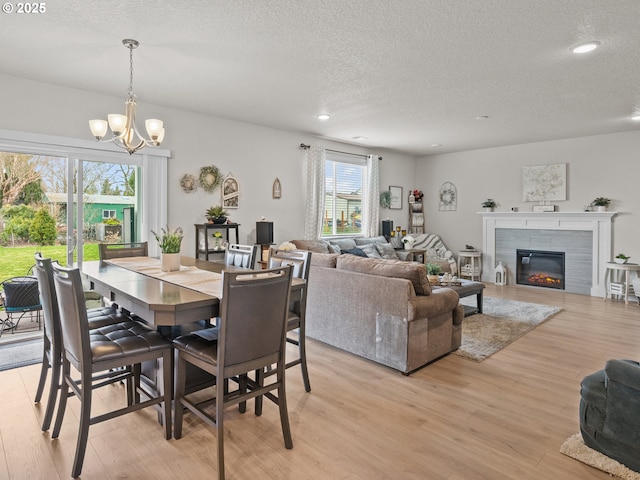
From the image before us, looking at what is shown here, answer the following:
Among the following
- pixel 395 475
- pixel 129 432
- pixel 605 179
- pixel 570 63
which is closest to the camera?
pixel 395 475

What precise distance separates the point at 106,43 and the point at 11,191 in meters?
2.02

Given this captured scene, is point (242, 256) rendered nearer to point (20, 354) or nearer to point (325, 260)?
point (325, 260)

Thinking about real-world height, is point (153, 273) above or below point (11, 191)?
below

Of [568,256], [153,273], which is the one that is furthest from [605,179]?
[153,273]

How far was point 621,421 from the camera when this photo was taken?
6.62 feet

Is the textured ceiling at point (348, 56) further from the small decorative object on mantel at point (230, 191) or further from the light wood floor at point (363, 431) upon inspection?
the light wood floor at point (363, 431)

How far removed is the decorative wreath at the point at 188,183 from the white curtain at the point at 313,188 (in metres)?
1.94

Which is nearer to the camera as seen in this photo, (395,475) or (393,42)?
(395,475)

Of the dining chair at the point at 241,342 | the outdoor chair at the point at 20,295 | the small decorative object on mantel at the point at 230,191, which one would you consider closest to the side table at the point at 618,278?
the small decorative object on mantel at the point at 230,191

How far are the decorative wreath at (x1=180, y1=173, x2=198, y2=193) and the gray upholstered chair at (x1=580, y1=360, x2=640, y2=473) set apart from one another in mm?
4572

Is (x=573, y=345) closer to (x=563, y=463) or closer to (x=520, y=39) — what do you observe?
(x=563, y=463)

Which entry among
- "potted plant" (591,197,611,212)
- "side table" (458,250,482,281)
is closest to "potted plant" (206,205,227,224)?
"side table" (458,250,482,281)

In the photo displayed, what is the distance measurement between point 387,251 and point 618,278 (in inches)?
144

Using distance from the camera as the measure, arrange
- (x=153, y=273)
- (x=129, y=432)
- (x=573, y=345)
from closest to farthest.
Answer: (x=129, y=432), (x=153, y=273), (x=573, y=345)
